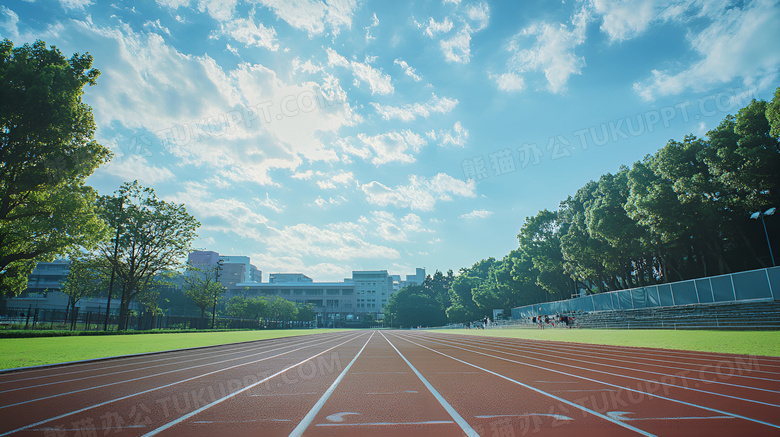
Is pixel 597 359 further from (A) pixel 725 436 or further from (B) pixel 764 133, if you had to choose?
(B) pixel 764 133

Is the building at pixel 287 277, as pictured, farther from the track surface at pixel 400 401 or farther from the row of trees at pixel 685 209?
the track surface at pixel 400 401

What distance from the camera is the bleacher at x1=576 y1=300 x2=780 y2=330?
1786cm

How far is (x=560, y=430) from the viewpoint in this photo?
4320mm

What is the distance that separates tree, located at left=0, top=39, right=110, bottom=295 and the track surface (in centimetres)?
1334

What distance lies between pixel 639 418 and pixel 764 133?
25.9 metres

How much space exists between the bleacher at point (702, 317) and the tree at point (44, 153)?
108ft

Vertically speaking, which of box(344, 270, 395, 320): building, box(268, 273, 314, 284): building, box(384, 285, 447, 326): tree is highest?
box(268, 273, 314, 284): building

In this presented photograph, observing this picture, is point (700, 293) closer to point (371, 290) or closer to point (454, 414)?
point (454, 414)

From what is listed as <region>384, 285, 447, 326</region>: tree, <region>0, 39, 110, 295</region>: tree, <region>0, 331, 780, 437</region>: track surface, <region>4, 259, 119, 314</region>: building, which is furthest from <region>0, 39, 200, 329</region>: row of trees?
<region>384, 285, 447, 326</region>: tree

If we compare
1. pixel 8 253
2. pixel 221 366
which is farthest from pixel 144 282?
pixel 221 366

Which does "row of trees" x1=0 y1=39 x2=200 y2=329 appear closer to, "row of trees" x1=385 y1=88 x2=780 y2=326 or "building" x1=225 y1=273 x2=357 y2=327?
"row of trees" x1=385 y1=88 x2=780 y2=326

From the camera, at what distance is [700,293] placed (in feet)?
78.6

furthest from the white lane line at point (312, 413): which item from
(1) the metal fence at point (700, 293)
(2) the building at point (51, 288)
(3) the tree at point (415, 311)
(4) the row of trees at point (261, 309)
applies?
(3) the tree at point (415, 311)

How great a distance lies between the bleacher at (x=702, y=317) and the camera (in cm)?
1786
